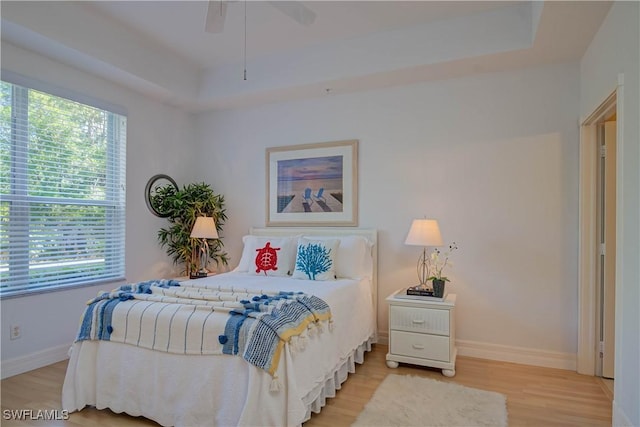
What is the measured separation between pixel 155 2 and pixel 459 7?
8.05 ft

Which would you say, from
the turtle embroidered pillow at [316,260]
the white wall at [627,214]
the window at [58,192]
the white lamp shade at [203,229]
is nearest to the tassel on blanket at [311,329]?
the turtle embroidered pillow at [316,260]

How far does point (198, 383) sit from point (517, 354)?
8.96 feet

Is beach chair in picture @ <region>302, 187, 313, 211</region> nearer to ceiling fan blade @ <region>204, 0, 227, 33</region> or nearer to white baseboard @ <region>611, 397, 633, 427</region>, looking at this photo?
ceiling fan blade @ <region>204, 0, 227, 33</region>

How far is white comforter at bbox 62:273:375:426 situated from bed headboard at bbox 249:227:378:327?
Result: 1171 mm

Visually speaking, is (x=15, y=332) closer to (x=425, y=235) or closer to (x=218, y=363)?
(x=218, y=363)

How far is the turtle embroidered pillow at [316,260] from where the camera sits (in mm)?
3443

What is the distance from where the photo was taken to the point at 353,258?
3.56 m

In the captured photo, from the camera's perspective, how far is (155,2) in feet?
10.1

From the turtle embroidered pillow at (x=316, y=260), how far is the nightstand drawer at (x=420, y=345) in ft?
2.50

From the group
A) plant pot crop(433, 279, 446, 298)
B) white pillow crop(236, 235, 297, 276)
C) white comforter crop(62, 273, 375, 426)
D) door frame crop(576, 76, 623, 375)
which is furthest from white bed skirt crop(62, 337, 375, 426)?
door frame crop(576, 76, 623, 375)

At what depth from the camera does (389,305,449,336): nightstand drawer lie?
3.12 meters

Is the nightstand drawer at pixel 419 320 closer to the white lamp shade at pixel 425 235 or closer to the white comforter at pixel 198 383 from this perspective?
the white lamp shade at pixel 425 235

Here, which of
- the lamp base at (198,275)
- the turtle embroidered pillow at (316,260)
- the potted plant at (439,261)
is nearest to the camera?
the turtle embroidered pillow at (316,260)

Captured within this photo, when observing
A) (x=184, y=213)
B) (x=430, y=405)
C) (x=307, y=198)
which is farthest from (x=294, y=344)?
(x=184, y=213)
